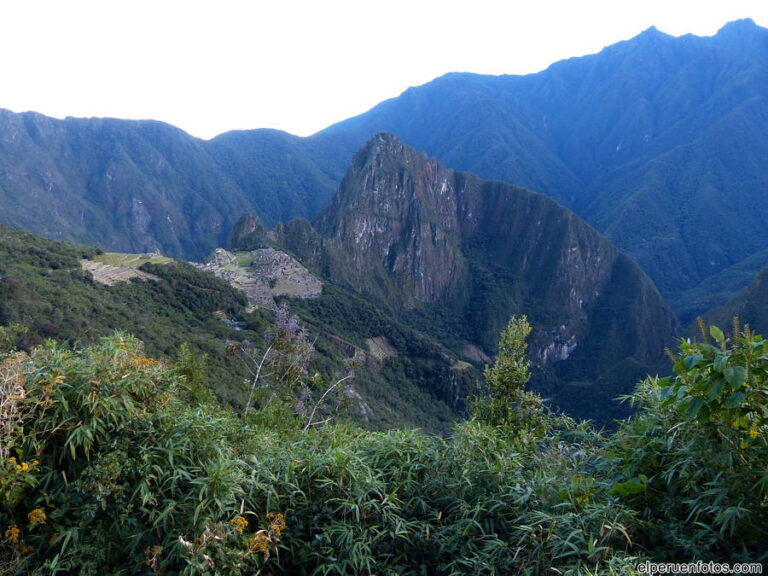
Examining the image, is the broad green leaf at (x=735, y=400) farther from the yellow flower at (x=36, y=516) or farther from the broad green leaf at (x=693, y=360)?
the yellow flower at (x=36, y=516)

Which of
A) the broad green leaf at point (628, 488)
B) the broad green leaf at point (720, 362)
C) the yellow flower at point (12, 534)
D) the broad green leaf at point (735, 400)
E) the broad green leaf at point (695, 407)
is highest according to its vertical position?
the broad green leaf at point (720, 362)

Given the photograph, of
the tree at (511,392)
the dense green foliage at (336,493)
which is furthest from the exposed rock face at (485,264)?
the dense green foliage at (336,493)

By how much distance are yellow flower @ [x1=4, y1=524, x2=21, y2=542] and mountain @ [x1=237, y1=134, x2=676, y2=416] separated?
103 meters

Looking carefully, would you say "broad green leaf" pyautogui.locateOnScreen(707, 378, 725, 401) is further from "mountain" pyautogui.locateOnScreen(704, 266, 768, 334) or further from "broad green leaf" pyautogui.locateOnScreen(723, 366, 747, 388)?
"mountain" pyautogui.locateOnScreen(704, 266, 768, 334)

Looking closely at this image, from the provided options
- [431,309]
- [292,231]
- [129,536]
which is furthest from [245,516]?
[431,309]

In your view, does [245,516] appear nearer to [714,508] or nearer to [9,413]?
[9,413]

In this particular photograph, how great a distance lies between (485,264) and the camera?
479 feet

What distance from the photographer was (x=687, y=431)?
12.8ft

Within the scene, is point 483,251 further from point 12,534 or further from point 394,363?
point 12,534

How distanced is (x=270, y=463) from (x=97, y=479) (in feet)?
4.28

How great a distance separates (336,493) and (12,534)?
2.16 meters

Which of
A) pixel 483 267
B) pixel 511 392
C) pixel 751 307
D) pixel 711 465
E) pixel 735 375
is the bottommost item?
pixel 751 307

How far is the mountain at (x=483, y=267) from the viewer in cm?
12044

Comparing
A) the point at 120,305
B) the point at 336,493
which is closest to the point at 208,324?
the point at 120,305
